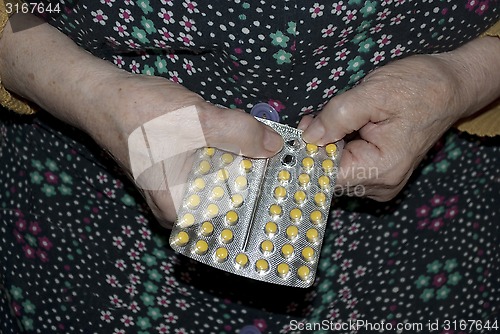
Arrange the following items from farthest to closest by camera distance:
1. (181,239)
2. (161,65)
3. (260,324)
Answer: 1. (260,324)
2. (161,65)
3. (181,239)

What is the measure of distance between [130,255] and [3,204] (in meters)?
0.18

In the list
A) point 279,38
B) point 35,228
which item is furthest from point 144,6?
point 35,228

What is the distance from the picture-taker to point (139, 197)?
0.77 m

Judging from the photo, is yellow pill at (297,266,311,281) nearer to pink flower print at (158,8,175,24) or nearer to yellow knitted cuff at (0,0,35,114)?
pink flower print at (158,8,175,24)

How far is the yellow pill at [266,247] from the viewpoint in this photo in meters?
0.61

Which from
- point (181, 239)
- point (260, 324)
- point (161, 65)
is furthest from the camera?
point (260, 324)

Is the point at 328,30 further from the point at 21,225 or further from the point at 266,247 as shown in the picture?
the point at 21,225

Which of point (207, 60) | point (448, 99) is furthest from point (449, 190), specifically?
point (207, 60)

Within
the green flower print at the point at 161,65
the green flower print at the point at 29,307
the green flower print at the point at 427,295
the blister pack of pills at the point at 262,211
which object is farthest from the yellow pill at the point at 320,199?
the green flower print at the point at 29,307

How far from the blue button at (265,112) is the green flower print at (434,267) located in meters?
0.30

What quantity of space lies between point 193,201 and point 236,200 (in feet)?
0.13

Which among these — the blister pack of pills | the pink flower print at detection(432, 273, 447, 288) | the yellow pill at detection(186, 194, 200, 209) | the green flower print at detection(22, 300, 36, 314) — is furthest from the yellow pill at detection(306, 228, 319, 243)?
the green flower print at detection(22, 300, 36, 314)

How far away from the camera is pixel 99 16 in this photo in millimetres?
656

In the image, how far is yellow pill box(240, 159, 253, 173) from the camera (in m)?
0.63
